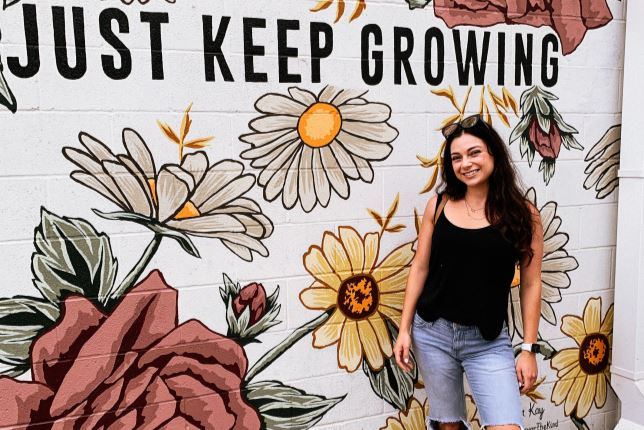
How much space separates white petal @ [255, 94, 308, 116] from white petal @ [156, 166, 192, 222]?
0.40 metres

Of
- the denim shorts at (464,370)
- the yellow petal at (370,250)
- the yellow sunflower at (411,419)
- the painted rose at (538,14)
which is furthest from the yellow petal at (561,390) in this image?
the painted rose at (538,14)

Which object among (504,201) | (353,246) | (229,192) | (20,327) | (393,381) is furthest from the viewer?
(393,381)

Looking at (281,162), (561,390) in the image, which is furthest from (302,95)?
(561,390)

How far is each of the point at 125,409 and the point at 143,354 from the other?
210 mm

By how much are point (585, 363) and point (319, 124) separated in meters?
1.75

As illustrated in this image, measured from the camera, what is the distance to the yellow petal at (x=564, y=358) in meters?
3.07

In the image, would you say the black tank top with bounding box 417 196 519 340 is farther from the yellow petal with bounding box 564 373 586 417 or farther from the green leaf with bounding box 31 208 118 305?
the green leaf with bounding box 31 208 118 305

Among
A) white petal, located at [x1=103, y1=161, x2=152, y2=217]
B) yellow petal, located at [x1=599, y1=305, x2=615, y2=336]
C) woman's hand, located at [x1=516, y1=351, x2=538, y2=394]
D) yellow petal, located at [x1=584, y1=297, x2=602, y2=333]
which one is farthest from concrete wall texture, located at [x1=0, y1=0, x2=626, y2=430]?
woman's hand, located at [x1=516, y1=351, x2=538, y2=394]

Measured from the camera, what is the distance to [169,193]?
235 centimetres

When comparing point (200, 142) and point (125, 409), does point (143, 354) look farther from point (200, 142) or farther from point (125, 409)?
point (200, 142)

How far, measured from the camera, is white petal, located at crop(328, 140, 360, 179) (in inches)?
101

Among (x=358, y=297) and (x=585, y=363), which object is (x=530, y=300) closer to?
(x=358, y=297)

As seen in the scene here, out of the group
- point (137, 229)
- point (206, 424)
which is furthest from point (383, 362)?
point (137, 229)

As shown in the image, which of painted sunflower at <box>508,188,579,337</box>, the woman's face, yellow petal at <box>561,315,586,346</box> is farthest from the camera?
yellow petal at <box>561,315,586,346</box>
